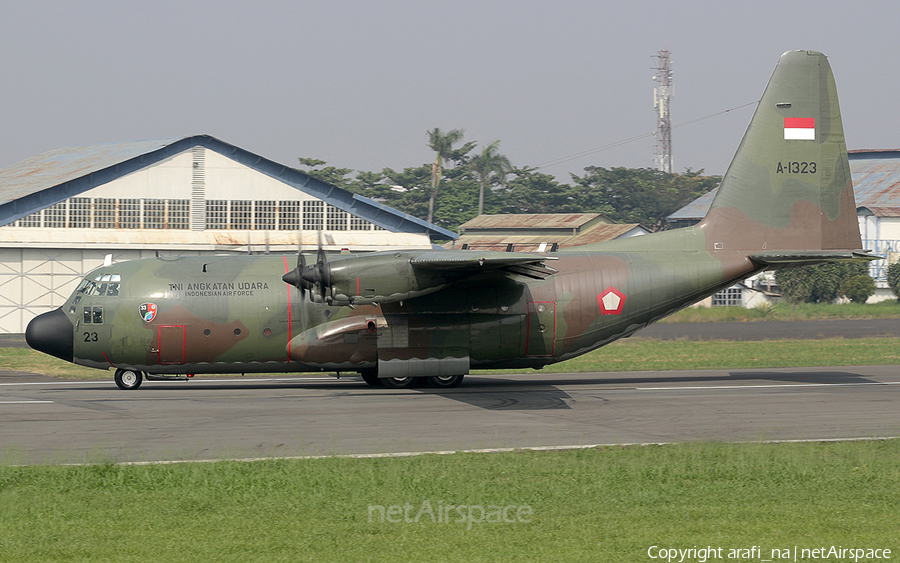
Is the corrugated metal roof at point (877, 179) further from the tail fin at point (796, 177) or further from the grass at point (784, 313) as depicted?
the tail fin at point (796, 177)

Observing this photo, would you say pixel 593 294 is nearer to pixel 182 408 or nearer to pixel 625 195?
pixel 182 408

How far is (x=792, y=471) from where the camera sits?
1299cm

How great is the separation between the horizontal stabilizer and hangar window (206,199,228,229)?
31292 mm

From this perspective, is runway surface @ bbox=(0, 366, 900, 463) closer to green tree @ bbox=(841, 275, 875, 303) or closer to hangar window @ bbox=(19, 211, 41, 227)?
hangar window @ bbox=(19, 211, 41, 227)

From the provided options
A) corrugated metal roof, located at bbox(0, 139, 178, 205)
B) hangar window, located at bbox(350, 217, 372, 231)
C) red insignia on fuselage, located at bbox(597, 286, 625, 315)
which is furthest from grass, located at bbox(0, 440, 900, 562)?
corrugated metal roof, located at bbox(0, 139, 178, 205)

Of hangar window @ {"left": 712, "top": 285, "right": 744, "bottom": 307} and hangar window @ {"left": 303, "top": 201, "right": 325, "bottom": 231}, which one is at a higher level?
hangar window @ {"left": 303, "top": 201, "right": 325, "bottom": 231}

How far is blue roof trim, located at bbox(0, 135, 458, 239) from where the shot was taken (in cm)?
4550

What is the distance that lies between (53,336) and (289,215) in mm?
26999

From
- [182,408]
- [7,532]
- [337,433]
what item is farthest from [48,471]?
[182,408]

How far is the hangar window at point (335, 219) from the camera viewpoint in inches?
1925

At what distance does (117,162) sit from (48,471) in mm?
36924

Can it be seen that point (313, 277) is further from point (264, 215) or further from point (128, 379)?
point (264, 215)

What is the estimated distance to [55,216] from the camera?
45750mm

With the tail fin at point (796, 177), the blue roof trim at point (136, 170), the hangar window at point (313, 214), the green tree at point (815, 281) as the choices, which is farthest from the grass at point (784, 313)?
the tail fin at point (796, 177)
